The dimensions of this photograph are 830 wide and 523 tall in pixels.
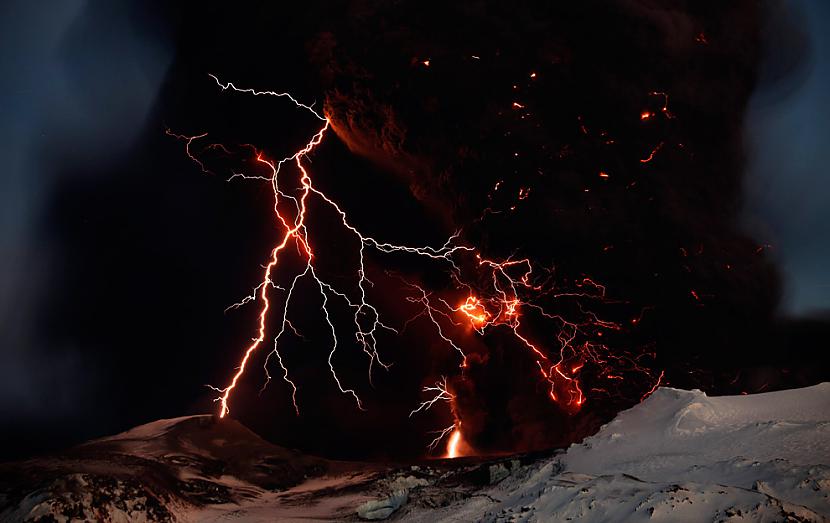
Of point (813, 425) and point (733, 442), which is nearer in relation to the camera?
point (813, 425)

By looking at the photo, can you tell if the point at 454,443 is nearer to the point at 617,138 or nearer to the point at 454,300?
the point at 454,300

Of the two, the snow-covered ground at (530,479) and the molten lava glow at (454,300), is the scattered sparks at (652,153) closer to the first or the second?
the molten lava glow at (454,300)

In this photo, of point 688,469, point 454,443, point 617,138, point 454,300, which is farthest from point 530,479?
point 454,443

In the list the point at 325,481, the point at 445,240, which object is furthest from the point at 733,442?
the point at 445,240

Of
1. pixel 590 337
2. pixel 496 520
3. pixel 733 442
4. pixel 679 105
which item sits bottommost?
pixel 496 520

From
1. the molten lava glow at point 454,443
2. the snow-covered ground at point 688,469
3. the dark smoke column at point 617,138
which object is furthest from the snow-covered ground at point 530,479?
the molten lava glow at point 454,443

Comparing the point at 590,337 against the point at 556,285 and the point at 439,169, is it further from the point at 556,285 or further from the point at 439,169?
the point at 439,169

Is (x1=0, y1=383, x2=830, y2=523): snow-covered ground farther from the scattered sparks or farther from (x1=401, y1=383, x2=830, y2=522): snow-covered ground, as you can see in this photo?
the scattered sparks

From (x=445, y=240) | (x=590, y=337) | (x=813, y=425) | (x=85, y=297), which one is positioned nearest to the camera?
(x=813, y=425)
